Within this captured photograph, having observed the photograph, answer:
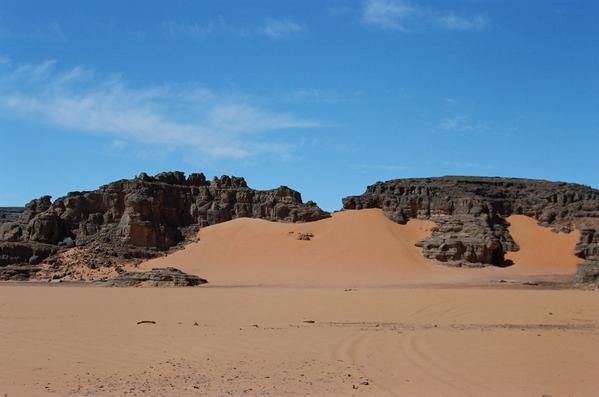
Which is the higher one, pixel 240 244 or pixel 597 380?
pixel 240 244

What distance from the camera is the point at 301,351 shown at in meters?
10.8

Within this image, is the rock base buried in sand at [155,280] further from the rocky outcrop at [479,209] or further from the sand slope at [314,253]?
the rocky outcrop at [479,209]

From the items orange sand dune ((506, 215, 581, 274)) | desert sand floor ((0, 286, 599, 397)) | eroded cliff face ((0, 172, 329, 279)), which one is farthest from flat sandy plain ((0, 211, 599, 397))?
orange sand dune ((506, 215, 581, 274))

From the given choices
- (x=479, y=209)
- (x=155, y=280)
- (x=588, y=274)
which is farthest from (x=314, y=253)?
(x=588, y=274)

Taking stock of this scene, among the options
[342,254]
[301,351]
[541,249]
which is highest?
[541,249]

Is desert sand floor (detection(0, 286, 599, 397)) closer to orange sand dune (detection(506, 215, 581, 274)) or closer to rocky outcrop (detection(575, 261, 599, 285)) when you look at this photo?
rocky outcrop (detection(575, 261, 599, 285))

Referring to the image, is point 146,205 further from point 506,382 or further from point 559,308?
point 506,382

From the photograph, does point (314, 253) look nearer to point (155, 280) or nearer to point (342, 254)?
point (342, 254)

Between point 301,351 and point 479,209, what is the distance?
40025 millimetres

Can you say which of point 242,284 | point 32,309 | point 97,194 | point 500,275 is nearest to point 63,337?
point 32,309

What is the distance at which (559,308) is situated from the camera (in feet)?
63.5

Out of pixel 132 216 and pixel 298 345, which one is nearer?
pixel 298 345

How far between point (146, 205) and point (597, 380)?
4141cm

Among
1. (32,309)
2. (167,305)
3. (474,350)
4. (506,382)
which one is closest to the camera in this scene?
(506,382)
